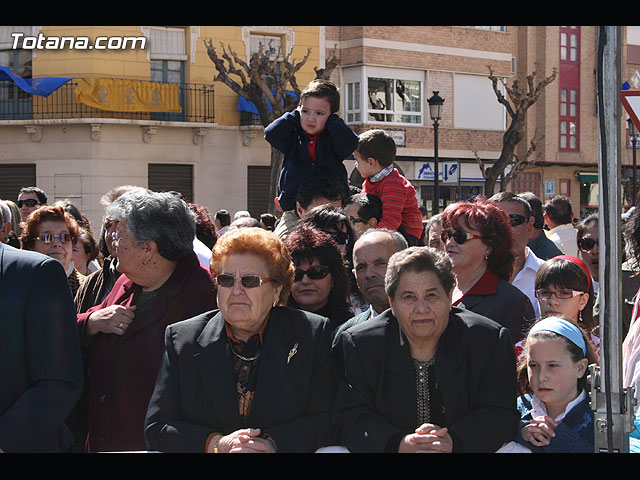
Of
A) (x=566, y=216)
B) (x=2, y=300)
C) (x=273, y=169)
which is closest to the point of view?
(x=2, y=300)

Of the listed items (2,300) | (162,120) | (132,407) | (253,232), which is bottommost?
(132,407)

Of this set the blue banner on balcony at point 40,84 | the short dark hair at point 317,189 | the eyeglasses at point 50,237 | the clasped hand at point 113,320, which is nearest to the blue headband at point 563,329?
the clasped hand at point 113,320

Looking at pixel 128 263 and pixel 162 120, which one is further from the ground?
pixel 162 120

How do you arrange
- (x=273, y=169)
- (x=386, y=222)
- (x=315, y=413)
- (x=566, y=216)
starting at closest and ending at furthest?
(x=315, y=413), (x=386, y=222), (x=566, y=216), (x=273, y=169)

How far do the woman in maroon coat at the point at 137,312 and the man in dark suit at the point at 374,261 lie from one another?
85 centimetres

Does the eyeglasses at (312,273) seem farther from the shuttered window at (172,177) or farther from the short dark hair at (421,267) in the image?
the shuttered window at (172,177)

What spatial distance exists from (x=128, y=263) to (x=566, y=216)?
5.95 meters

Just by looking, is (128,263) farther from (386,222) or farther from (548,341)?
(386,222)

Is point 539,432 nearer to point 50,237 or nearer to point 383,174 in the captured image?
point 383,174

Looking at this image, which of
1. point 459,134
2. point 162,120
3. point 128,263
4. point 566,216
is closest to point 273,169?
point 162,120

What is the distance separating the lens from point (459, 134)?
3112cm

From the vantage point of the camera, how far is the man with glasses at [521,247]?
5734 millimetres

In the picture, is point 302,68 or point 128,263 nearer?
point 128,263

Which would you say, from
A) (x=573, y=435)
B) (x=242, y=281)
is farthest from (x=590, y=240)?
(x=242, y=281)
